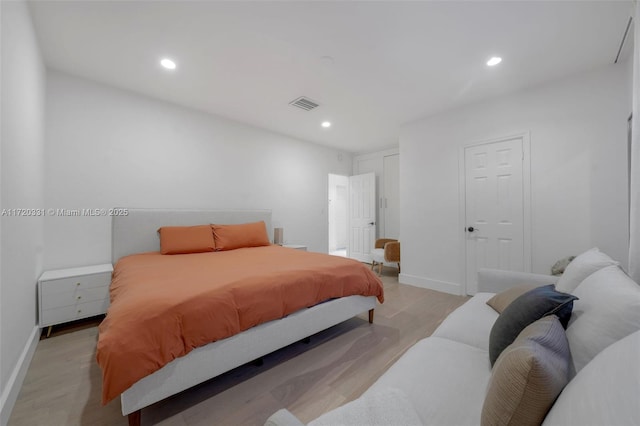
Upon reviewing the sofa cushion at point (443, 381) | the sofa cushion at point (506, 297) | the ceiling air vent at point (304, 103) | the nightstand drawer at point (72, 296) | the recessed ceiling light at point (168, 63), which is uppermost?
the recessed ceiling light at point (168, 63)

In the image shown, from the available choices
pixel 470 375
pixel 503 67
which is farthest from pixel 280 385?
pixel 503 67

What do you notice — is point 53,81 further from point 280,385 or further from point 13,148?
point 280,385

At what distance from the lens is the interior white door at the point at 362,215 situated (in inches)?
217

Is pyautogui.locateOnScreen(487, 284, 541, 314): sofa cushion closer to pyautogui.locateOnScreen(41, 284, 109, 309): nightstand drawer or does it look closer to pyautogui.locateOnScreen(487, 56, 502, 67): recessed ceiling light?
pyautogui.locateOnScreen(487, 56, 502, 67): recessed ceiling light

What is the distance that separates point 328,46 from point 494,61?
65.2 inches

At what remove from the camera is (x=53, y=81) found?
8.63 feet

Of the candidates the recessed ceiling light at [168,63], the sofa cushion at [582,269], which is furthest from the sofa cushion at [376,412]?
the recessed ceiling light at [168,63]

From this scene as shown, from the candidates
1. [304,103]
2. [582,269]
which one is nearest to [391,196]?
[304,103]

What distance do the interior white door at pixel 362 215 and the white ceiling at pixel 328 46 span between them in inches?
96.0

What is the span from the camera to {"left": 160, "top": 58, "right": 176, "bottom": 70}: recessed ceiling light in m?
2.45

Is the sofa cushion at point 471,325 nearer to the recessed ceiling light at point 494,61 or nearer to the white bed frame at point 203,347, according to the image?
the white bed frame at point 203,347

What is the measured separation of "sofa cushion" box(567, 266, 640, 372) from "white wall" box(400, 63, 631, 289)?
225 centimetres

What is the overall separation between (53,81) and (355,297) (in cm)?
388

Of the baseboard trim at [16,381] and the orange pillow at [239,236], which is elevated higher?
the orange pillow at [239,236]
